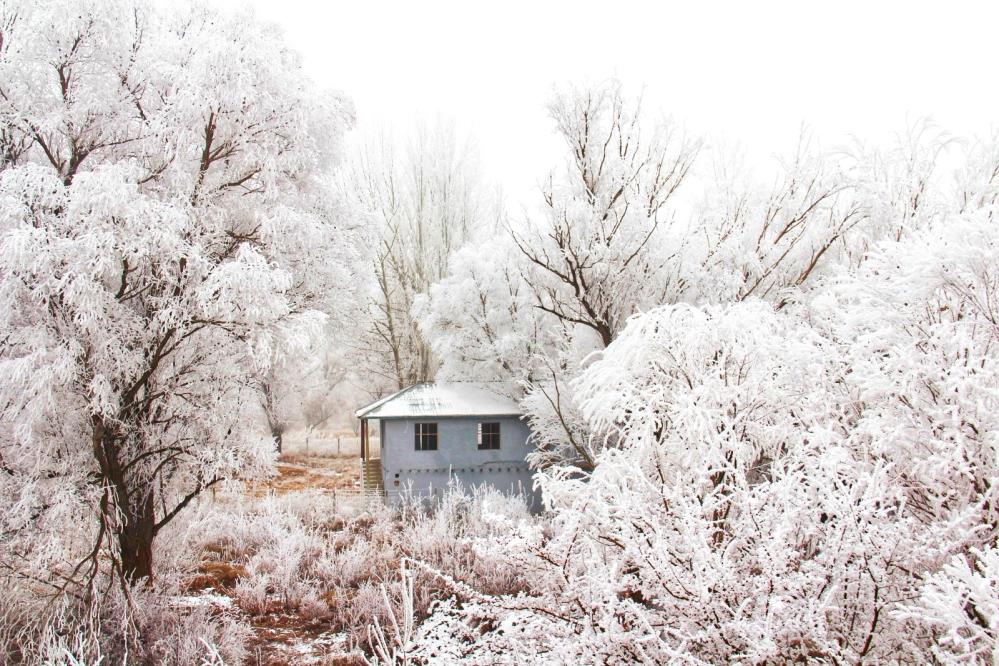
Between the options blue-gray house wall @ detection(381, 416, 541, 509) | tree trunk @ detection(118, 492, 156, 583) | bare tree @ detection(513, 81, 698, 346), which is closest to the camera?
tree trunk @ detection(118, 492, 156, 583)

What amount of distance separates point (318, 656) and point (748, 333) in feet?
20.9

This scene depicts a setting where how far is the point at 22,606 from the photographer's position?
7602mm

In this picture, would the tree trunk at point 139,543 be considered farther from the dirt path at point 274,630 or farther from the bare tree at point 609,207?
the bare tree at point 609,207

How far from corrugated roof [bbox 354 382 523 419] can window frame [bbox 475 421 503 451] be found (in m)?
0.48

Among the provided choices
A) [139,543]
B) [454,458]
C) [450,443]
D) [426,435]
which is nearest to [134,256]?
[139,543]

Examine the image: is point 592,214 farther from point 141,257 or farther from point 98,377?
point 98,377

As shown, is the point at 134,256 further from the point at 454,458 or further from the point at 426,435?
the point at 454,458

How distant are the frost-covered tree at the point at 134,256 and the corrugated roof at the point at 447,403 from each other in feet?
21.6

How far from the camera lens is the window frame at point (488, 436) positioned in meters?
16.3

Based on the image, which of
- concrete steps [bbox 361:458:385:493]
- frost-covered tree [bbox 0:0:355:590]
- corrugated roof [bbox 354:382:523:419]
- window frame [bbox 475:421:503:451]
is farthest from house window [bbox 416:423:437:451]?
frost-covered tree [bbox 0:0:355:590]

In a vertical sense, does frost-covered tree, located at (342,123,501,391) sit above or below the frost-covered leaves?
above

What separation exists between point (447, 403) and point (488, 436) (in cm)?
139

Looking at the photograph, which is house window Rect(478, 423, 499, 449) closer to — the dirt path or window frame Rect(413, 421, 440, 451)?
window frame Rect(413, 421, 440, 451)

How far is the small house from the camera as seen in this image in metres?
15.9
